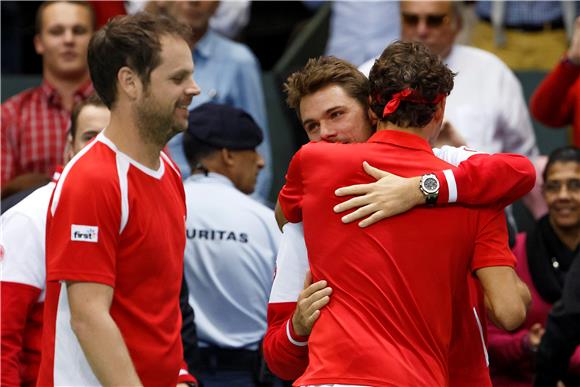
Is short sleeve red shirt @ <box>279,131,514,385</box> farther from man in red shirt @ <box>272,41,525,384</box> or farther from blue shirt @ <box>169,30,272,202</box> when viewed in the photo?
blue shirt @ <box>169,30,272,202</box>

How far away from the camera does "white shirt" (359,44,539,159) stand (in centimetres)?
680

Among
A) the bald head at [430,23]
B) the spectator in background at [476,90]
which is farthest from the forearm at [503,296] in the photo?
the bald head at [430,23]

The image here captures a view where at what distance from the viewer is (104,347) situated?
3.44m

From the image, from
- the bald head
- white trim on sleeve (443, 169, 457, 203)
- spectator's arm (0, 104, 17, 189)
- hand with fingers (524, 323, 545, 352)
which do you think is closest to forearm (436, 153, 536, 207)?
white trim on sleeve (443, 169, 457, 203)

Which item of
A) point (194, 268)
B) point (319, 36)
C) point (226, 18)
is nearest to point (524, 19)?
point (319, 36)

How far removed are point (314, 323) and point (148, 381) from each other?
1.80 ft

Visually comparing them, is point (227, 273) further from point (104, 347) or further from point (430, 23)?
point (430, 23)

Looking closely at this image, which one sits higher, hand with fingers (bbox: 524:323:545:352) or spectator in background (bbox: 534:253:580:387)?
spectator in background (bbox: 534:253:580:387)

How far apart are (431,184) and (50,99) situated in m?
3.97

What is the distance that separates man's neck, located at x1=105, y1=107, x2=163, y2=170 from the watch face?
816 mm

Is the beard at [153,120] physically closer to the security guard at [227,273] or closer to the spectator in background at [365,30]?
the security guard at [227,273]

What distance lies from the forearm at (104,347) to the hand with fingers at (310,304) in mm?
514

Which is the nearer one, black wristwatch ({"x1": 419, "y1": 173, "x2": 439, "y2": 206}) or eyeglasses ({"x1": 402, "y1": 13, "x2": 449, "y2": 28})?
black wristwatch ({"x1": 419, "y1": 173, "x2": 439, "y2": 206})

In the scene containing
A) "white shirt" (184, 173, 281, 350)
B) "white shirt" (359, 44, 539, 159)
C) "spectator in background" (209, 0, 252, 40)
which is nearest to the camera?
"white shirt" (184, 173, 281, 350)
